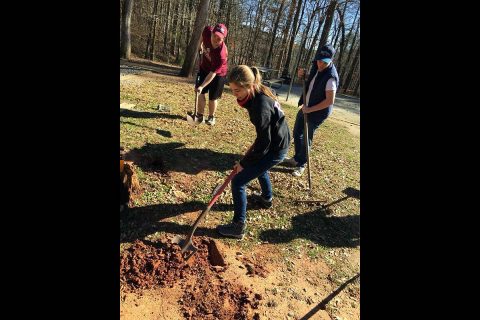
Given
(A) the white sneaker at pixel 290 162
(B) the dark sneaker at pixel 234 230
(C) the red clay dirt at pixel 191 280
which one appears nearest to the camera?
(C) the red clay dirt at pixel 191 280

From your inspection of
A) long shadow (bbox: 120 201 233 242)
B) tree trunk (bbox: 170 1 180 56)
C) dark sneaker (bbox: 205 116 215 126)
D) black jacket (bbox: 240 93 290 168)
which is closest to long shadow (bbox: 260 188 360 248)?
long shadow (bbox: 120 201 233 242)

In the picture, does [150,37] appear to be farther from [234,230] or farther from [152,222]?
[234,230]

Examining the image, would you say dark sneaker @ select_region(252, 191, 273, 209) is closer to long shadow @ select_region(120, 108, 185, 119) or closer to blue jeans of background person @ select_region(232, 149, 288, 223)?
blue jeans of background person @ select_region(232, 149, 288, 223)

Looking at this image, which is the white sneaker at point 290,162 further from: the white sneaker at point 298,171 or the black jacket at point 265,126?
the black jacket at point 265,126

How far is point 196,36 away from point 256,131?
8.56 m

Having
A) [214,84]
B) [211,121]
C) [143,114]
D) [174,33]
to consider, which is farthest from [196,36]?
[174,33]

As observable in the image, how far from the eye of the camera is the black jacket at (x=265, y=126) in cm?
296

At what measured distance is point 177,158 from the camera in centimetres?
495

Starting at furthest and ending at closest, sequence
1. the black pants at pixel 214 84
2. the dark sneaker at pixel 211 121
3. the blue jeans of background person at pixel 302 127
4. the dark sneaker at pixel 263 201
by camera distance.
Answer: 1. the dark sneaker at pixel 211 121
2. the black pants at pixel 214 84
3. the blue jeans of background person at pixel 302 127
4. the dark sneaker at pixel 263 201

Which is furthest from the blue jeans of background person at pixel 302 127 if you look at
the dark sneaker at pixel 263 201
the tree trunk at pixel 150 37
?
the tree trunk at pixel 150 37

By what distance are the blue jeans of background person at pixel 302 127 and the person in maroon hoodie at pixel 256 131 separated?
181 centimetres

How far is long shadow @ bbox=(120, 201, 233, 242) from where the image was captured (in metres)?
3.32
